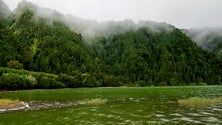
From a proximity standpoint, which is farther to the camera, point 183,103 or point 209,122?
point 183,103

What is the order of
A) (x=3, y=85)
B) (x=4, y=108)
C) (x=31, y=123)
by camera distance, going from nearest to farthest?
(x=31, y=123)
(x=4, y=108)
(x=3, y=85)

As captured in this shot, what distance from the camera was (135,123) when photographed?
45.7 m

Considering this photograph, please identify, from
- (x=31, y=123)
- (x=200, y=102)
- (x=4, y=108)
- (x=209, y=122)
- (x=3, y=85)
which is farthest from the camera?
(x=3, y=85)

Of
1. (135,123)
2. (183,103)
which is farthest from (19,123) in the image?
(183,103)

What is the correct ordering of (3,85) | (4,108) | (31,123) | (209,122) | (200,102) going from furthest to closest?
(3,85) → (200,102) → (4,108) → (31,123) → (209,122)

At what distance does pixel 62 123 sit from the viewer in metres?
47.8

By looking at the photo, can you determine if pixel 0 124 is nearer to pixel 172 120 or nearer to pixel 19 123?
pixel 19 123

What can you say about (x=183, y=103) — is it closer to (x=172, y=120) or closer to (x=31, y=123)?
(x=172, y=120)

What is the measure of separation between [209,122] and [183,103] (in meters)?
31.9

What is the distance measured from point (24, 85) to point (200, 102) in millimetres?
142650

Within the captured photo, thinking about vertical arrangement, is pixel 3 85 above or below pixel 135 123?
above

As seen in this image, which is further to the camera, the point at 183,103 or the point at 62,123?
the point at 183,103

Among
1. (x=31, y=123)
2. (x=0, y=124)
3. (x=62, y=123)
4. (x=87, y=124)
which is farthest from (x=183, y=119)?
(x=0, y=124)

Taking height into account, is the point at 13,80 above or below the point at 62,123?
above
